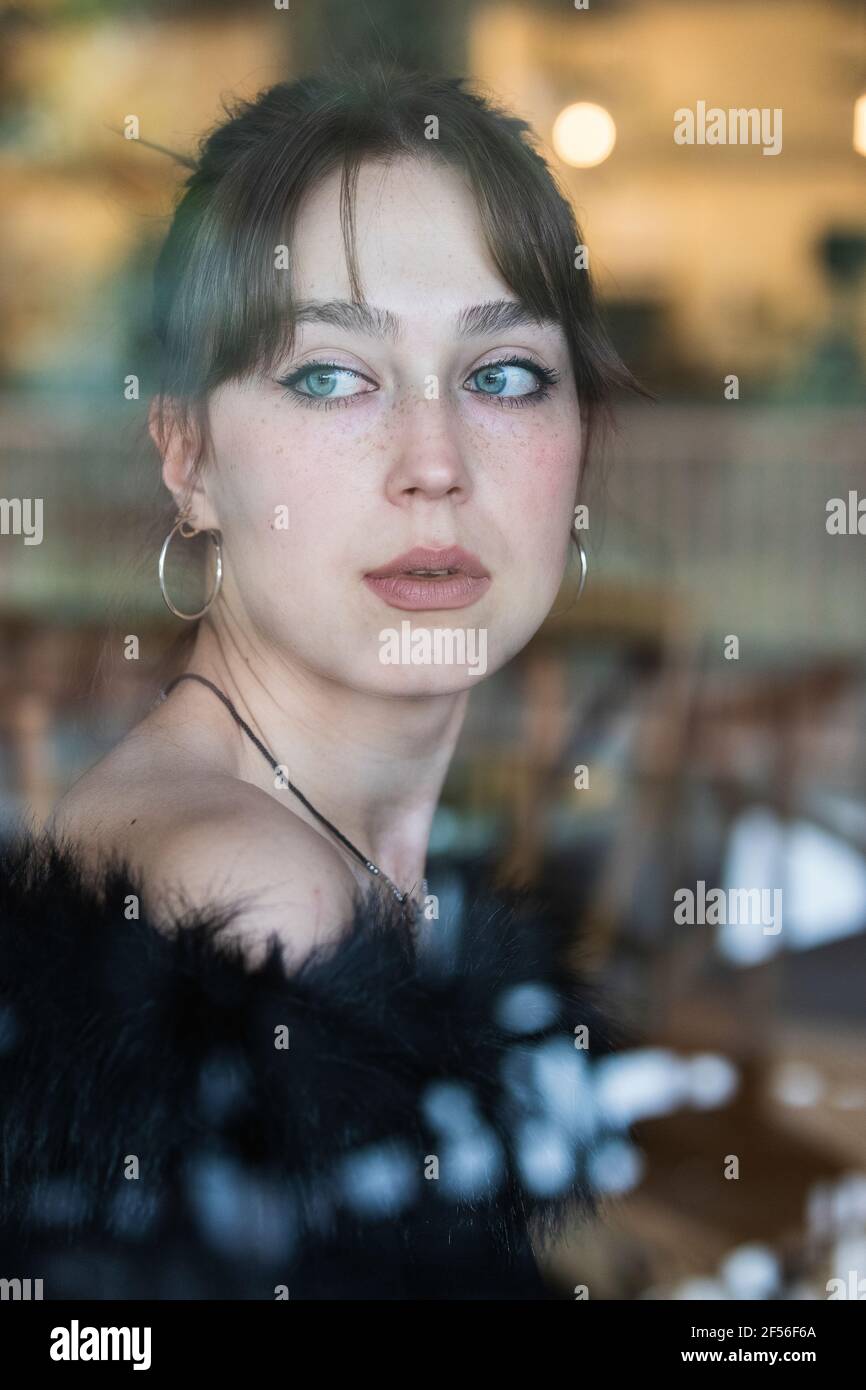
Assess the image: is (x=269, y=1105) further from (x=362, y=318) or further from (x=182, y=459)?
(x=362, y=318)

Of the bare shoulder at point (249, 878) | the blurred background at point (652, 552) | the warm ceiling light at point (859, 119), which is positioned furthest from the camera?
the warm ceiling light at point (859, 119)

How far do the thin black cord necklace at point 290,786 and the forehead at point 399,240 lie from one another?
0.36 metres

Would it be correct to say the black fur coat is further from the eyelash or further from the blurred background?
the eyelash

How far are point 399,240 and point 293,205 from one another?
10cm

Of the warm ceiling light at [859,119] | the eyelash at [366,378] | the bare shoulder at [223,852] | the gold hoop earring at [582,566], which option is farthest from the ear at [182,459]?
the warm ceiling light at [859,119]

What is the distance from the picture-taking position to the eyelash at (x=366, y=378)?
133 centimetres

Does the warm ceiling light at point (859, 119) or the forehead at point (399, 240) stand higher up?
the warm ceiling light at point (859, 119)

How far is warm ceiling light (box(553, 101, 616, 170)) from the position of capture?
4.84 feet

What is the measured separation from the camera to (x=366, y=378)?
133 centimetres

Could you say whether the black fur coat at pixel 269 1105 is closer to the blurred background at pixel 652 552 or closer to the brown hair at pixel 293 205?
the blurred background at pixel 652 552

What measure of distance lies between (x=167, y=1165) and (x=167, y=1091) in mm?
81

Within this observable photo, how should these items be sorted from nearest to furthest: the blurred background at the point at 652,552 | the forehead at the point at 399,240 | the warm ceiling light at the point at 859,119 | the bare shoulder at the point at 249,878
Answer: the bare shoulder at the point at 249,878 → the forehead at the point at 399,240 → the blurred background at the point at 652,552 → the warm ceiling light at the point at 859,119

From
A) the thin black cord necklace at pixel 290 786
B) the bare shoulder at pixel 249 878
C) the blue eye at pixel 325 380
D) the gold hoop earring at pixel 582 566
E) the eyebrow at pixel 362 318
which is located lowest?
the bare shoulder at pixel 249 878
